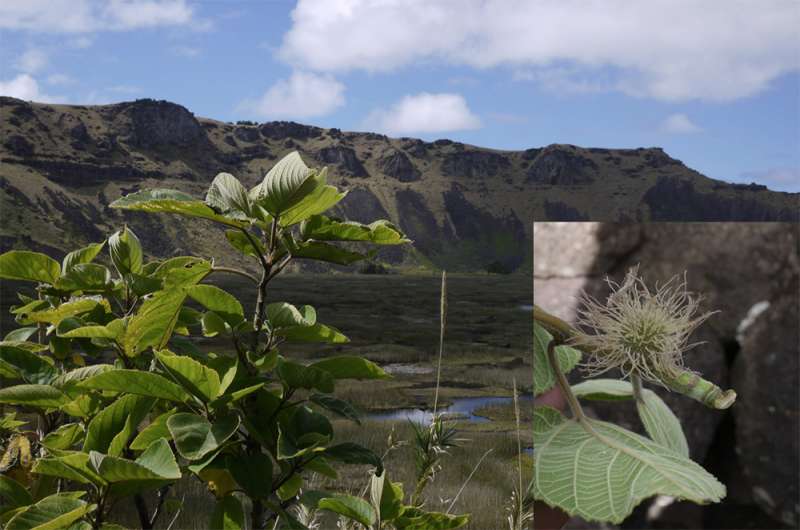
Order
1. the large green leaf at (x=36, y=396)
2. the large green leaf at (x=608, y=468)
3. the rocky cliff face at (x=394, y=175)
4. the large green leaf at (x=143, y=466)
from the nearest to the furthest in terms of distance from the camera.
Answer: the large green leaf at (x=143, y=466) → the large green leaf at (x=36, y=396) → the large green leaf at (x=608, y=468) → the rocky cliff face at (x=394, y=175)

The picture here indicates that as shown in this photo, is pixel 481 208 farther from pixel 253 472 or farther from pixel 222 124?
pixel 253 472

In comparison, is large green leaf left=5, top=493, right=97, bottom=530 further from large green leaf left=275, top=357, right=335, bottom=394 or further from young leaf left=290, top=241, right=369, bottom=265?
young leaf left=290, top=241, right=369, bottom=265

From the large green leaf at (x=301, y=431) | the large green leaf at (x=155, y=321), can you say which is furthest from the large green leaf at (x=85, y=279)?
the large green leaf at (x=301, y=431)

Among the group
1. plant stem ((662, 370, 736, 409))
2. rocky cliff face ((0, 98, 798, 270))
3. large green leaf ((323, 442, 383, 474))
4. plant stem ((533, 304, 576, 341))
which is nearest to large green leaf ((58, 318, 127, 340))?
large green leaf ((323, 442, 383, 474))

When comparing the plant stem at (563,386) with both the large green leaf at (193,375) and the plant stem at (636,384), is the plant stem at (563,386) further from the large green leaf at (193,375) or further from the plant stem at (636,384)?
the large green leaf at (193,375)

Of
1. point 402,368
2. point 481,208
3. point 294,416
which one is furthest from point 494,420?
point 481,208

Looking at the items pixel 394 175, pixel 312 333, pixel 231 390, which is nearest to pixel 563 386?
pixel 312 333
